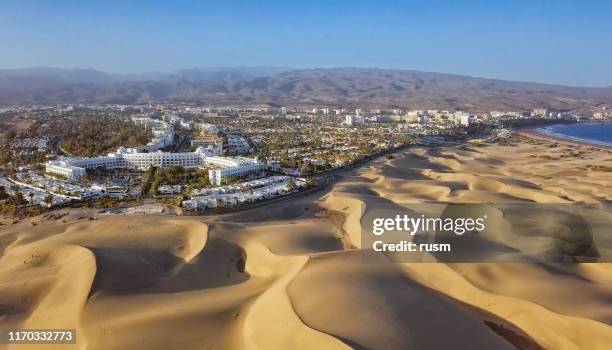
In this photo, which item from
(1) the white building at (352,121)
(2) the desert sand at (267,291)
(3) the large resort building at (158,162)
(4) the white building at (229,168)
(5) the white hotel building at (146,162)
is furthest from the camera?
(1) the white building at (352,121)

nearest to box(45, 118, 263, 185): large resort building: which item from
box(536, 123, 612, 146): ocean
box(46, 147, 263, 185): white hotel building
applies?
box(46, 147, 263, 185): white hotel building

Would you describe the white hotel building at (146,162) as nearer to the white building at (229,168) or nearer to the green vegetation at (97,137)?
the white building at (229,168)

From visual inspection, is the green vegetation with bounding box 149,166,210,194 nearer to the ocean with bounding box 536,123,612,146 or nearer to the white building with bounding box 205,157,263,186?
the white building with bounding box 205,157,263,186

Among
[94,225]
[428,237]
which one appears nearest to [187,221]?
[94,225]

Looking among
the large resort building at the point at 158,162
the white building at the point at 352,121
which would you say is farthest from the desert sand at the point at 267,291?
the white building at the point at 352,121

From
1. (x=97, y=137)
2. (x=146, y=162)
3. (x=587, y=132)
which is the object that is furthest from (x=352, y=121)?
(x=146, y=162)

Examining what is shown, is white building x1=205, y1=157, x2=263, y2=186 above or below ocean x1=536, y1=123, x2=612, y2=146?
above
